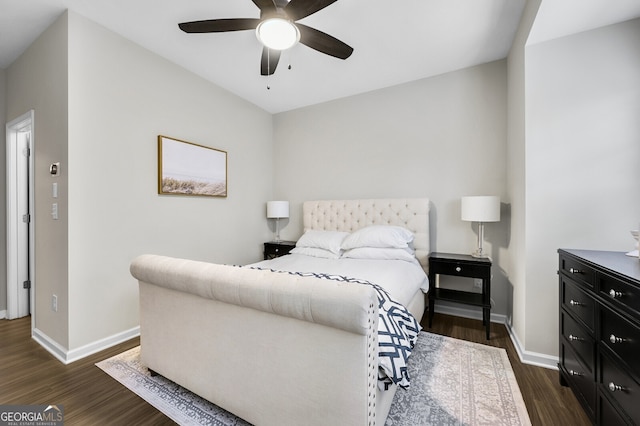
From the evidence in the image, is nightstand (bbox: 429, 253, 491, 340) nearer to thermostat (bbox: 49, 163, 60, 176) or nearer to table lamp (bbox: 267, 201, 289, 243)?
table lamp (bbox: 267, 201, 289, 243)

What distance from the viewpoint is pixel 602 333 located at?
1.35m

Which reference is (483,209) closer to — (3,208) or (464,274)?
(464,274)

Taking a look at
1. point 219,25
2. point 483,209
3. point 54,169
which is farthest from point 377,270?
point 54,169

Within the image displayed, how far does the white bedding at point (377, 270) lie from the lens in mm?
2123

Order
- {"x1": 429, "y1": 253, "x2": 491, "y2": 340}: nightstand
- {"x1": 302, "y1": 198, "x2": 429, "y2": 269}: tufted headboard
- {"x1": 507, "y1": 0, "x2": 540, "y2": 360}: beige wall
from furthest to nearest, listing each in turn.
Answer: {"x1": 302, "y1": 198, "x2": 429, "y2": 269}: tufted headboard < {"x1": 429, "y1": 253, "x2": 491, "y2": 340}: nightstand < {"x1": 507, "y1": 0, "x2": 540, "y2": 360}: beige wall

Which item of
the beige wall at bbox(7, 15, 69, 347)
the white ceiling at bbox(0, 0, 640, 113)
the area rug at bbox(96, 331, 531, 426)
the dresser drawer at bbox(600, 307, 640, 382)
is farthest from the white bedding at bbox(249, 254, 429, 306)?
the white ceiling at bbox(0, 0, 640, 113)

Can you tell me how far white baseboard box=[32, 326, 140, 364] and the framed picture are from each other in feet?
4.61

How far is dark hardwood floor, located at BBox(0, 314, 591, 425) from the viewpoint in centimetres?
155

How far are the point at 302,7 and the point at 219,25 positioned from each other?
1.97ft

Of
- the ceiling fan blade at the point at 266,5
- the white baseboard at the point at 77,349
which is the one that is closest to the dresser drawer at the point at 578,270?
the ceiling fan blade at the point at 266,5

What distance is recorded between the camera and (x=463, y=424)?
1490 millimetres

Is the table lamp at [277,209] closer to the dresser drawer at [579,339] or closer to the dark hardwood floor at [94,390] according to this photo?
the dark hardwood floor at [94,390]

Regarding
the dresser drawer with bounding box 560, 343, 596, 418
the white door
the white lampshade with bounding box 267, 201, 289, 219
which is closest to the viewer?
the dresser drawer with bounding box 560, 343, 596, 418

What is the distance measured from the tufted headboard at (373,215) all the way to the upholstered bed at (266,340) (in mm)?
1401
